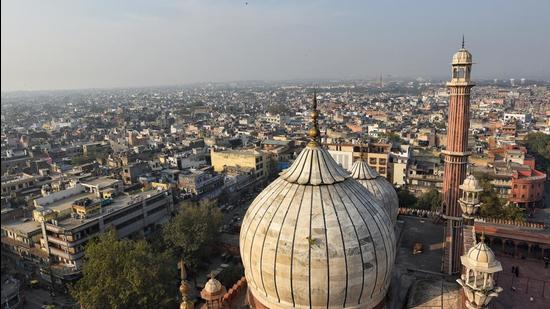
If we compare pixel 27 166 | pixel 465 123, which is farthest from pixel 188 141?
pixel 465 123

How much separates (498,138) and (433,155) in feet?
56.0

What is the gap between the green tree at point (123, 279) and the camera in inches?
866

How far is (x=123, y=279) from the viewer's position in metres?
22.4

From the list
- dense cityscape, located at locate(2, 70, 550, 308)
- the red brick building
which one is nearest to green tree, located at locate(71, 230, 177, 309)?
dense cityscape, located at locate(2, 70, 550, 308)

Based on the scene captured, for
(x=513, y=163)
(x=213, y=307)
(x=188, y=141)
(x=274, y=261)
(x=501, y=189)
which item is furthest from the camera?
(x=188, y=141)

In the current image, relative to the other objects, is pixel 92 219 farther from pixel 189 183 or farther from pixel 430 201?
pixel 430 201

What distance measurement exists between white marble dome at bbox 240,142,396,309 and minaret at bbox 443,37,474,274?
9762 mm

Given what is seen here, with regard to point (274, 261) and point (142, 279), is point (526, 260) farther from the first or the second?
point (142, 279)

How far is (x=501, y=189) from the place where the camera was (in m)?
41.8

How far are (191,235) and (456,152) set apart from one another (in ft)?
60.9

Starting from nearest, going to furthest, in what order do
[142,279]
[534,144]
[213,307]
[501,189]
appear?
[213,307]
[142,279]
[501,189]
[534,144]

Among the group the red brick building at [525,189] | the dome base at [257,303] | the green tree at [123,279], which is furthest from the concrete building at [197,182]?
the red brick building at [525,189]

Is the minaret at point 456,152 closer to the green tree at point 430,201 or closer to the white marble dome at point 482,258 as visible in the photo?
the white marble dome at point 482,258

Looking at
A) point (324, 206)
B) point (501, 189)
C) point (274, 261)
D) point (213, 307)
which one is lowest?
point (501, 189)
